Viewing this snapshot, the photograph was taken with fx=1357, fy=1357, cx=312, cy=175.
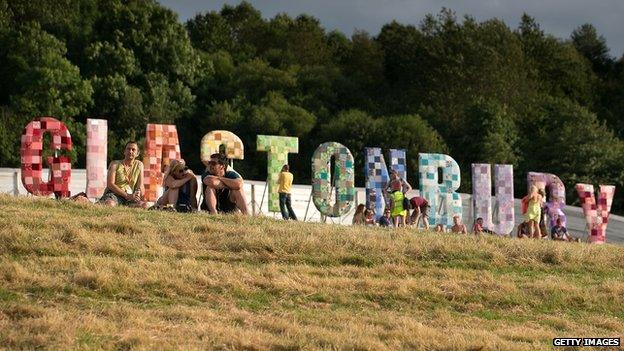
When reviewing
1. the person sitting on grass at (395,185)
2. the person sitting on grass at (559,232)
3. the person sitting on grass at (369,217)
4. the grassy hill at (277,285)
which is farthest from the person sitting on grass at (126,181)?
the person sitting on grass at (559,232)

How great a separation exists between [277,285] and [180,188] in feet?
21.2

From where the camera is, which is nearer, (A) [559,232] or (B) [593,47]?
(A) [559,232]

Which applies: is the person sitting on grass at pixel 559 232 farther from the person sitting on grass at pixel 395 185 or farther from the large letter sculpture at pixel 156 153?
the large letter sculpture at pixel 156 153

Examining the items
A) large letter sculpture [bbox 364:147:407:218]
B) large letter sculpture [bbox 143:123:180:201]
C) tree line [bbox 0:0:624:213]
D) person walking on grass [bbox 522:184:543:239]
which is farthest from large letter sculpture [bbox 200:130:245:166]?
tree line [bbox 0:0:624:213]

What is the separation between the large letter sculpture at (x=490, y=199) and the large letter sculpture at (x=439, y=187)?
0.78 meters

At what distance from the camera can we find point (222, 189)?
24328 millimetres

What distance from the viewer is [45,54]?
209ft

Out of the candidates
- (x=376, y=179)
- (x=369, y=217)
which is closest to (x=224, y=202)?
(x=369, y=217)

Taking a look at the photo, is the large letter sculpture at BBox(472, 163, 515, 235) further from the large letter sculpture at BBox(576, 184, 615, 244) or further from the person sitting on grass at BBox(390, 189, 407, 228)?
the person sitting on grass at BBox(390, 189, 407, 228)

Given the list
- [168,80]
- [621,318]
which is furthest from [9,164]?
[621,318]

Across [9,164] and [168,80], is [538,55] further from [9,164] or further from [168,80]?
[9,164]

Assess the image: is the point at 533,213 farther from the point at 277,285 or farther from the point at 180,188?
the point at 277,285

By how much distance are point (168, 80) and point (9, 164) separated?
12438 millimetres

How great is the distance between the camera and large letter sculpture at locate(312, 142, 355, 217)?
3416 cm
